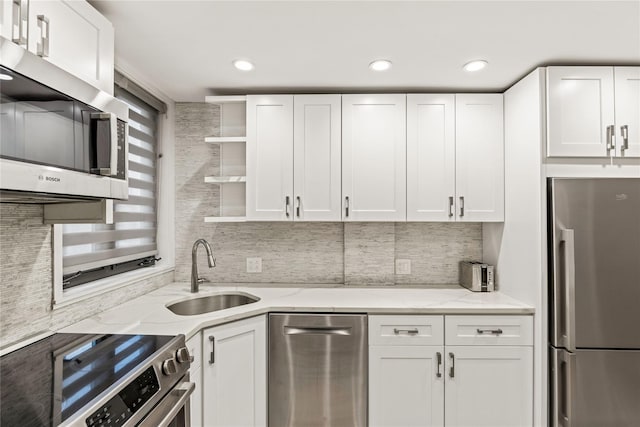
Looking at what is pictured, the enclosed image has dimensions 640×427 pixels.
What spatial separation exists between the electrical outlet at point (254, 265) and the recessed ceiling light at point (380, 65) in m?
1.56

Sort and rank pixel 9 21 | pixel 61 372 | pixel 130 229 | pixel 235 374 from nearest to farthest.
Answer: pixel 9 21, pixel 61 372, pixel 235 374, pixel 130 229

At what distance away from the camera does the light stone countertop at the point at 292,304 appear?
5.58ft

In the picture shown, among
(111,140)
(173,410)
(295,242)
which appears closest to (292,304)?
(295,242)

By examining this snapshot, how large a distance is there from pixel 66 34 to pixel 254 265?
1.85 metres

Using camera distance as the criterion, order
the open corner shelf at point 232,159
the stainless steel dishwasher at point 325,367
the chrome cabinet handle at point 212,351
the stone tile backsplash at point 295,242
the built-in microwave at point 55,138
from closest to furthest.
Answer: the built-in microwave at point 55,138 < the chrome cabinet handle at point 212,351 < the stainless steel dishwasher at point 325,367 < the open corner shelf at point 232,159 < the stone tile backsplash at point 295,242

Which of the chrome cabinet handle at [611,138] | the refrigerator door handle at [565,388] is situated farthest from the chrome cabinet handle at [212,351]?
the chrome cabinet handle at [611,138]

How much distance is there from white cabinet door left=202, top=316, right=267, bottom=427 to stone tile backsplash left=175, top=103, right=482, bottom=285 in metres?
0.77

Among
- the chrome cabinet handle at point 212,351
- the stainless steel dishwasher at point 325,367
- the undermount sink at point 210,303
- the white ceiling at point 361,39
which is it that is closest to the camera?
the white ceiling at point 361,39

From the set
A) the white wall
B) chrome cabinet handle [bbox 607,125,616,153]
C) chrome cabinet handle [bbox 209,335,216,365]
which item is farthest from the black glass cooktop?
chrome cabinet handle [bbox 607,125,616,153]

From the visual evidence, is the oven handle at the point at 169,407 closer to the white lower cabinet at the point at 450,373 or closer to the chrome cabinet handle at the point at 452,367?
the white lower cabinet at the point at 450,373

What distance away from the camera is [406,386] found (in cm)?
209

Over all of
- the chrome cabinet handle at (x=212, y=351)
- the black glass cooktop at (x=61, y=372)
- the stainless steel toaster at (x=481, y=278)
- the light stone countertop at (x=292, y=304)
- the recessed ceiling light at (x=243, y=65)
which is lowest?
the chrome cabinet handle at (x=212, y=351)

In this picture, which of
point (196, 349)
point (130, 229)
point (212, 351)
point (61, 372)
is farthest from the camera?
point (130, 229)

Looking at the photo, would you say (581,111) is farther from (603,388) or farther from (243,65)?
(243,65)
